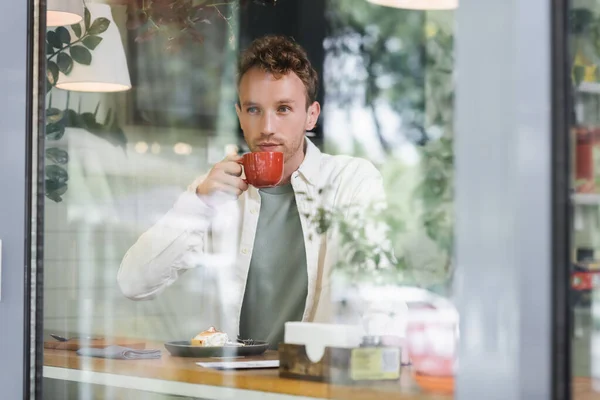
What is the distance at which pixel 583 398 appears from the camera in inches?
44.7

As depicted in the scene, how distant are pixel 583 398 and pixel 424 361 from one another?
256 mm

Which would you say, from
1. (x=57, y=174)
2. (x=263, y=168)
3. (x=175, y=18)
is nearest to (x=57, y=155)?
(x=57, y=174)

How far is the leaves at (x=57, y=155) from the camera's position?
6.26 feet

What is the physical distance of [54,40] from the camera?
6.31 ft

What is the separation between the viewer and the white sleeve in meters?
1.83

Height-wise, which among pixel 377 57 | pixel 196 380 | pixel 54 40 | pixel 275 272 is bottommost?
pixel 196 380

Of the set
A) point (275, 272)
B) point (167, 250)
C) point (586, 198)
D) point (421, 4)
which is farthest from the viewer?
point (167, 250)

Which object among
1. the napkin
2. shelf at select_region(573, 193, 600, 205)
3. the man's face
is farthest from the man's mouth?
shelf at select_region(573, 193, 600, 205)

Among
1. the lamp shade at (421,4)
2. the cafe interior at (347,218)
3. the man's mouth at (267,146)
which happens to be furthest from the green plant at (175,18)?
the lamp shade at (421,4)

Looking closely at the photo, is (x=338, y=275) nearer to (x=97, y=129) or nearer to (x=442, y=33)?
(x=442, y=33)

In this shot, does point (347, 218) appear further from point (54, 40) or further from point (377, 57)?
point (54, 40)

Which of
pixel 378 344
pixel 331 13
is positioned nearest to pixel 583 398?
pixel 378 344

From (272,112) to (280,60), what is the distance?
0.10 m

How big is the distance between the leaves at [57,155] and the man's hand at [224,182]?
339 millimetres
